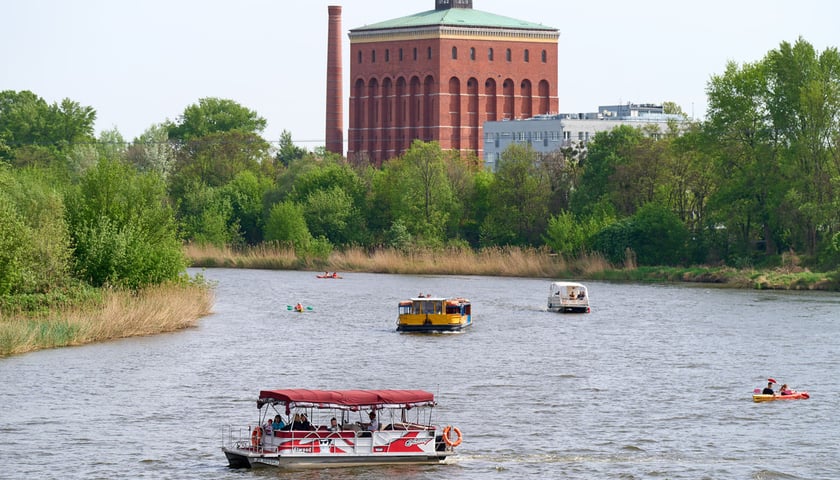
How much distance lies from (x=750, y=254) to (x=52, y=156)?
86583mm

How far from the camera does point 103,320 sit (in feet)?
217

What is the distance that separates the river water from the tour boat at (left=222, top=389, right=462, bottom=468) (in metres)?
0.40

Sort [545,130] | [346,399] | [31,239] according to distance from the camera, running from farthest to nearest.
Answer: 1. [545,130]
2. [31,239]
3. [346,399]

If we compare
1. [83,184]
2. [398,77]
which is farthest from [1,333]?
[398,77]

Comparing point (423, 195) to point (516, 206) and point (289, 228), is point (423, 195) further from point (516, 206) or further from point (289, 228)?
point (289, 228)

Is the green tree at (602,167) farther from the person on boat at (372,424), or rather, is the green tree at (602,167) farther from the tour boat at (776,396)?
the person on boat at (372,424)

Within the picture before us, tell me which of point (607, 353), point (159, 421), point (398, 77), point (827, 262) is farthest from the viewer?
point (398, 77)

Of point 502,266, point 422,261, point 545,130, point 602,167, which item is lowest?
point 502,266

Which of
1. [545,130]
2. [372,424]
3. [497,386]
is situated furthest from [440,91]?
[372,424]

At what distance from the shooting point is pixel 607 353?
6750cm

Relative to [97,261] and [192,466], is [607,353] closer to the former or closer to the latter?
[97,261]

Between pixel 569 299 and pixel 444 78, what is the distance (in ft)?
319

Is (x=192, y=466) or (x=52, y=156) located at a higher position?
(x=52, y=156)

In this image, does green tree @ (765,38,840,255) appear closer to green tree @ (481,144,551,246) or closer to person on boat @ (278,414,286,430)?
green tree @ (481,144,551,246)
